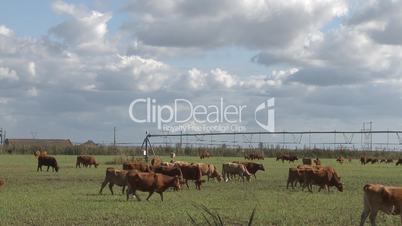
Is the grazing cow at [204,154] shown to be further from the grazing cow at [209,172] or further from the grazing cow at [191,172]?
the grazing cow at [191,172]

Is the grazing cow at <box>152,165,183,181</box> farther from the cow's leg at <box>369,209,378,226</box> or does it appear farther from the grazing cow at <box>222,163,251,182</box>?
the cow's leg at <box>369,209,378,226</box>

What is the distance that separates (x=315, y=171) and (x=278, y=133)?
9395 centimetres

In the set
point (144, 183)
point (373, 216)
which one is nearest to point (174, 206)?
point (144, 183)

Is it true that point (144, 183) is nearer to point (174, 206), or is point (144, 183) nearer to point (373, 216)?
point (174, 206)

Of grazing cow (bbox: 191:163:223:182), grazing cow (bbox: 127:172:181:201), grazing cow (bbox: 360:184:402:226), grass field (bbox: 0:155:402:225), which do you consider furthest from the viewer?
grazing cow (bbox: 191:163:223:182)

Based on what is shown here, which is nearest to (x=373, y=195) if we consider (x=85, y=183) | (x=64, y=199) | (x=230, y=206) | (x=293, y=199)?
(x=230, y=206)

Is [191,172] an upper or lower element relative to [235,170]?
upper

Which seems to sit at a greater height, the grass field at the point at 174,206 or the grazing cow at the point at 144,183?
the grazing cow at the point at 144,183

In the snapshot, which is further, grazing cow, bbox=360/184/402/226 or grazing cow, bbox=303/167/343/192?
grazing cow, bbox=303/167/343/192

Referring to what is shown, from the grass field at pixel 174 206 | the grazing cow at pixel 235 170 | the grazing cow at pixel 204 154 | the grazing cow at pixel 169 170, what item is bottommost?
the grazing cow at pixel 204 154

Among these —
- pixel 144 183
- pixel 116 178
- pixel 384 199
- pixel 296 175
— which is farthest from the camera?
pixel 296 175

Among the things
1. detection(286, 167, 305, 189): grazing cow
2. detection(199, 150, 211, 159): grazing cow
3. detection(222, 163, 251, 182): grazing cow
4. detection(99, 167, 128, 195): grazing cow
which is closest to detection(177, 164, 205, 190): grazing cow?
detection(286, 167, 305, 189): grazing cow

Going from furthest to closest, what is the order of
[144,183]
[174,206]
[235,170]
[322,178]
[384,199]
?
[235,170], [322,178], [144,183], [174,206], [384,199]

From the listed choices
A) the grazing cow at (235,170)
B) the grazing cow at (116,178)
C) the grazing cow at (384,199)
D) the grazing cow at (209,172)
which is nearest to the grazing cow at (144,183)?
the grazing cow at (116,178)
